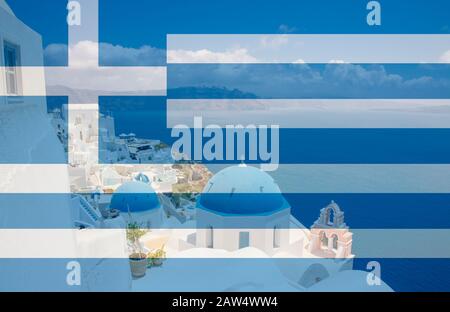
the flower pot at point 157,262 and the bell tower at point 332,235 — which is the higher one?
the flower pot at point 157,262

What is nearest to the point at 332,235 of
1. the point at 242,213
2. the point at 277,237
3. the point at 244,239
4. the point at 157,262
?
the point at 277,237

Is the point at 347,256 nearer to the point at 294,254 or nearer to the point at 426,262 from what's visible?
the point at 294,254

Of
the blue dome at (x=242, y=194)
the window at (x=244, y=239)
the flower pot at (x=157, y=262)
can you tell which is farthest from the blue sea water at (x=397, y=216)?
the flower pot at (x=157, y=262)

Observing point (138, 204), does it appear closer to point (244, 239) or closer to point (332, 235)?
point (244, 239)

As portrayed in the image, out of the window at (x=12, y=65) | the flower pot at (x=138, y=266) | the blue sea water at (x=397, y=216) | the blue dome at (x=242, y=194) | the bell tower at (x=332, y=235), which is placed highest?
the window at (x=12, y=65)

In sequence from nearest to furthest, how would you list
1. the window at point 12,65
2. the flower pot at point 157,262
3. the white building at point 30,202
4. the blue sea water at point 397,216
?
the white building at point 30,202 < the window at point 12,65 < the flower pot at point 157,262 < the blue sea water at point 397,216

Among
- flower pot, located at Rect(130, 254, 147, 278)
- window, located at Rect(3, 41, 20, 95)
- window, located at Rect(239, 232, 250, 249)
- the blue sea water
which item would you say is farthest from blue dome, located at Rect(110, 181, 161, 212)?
the blue sea water

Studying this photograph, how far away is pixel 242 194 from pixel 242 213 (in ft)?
1.59

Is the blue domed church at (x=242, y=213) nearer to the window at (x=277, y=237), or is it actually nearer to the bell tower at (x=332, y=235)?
the window at (x=277, y=237)

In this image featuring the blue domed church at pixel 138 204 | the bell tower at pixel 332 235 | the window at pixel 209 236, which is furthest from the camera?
the blue domed church at pixel 138 204

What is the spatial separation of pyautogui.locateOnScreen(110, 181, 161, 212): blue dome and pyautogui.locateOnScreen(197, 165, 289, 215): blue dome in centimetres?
262

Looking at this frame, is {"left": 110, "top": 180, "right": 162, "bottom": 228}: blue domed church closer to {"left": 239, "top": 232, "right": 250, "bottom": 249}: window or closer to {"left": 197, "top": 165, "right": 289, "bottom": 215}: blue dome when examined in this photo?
{"left": 197, "top": 165, "right": 289, "bottom": 215}: blue dome

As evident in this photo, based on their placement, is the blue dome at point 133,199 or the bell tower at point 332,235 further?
the blue dome at point 133,199

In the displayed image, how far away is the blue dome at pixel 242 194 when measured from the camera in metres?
8.30
